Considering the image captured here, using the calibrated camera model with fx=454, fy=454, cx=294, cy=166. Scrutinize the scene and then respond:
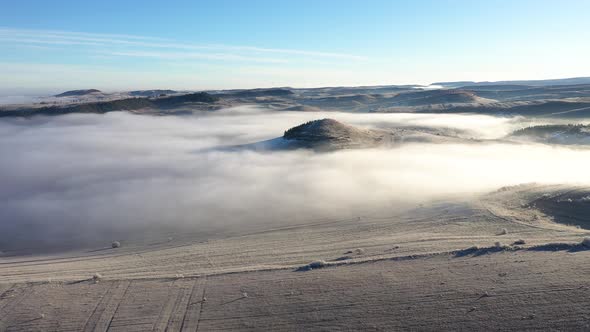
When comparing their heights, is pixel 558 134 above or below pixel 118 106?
below

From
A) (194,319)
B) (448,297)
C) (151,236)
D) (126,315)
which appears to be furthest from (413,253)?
(151,236)

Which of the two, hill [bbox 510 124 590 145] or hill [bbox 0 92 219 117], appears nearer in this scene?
hill [bbox 510 124 590 145]

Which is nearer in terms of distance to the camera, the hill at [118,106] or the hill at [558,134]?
the hill at [558,134]

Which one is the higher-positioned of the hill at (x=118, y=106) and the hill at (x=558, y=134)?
the hill at (x=118, y=106)

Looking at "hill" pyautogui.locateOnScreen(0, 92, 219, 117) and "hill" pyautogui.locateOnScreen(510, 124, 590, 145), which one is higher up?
"hill" pyautogui.locateOnScreen(0, 92, 219, 117)

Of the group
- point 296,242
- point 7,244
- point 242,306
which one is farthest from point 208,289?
point 7,244

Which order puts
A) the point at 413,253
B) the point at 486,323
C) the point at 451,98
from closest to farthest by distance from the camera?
the point at 486,323, the point at 413,253, the point at 451,98

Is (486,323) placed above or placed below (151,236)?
above

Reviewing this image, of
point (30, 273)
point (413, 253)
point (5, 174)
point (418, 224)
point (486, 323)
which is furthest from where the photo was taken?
point (5, 174)

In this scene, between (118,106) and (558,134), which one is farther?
(118,106)

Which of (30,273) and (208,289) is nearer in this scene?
(208,289)

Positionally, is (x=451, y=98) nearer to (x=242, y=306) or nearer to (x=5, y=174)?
(x=5, y=174)
